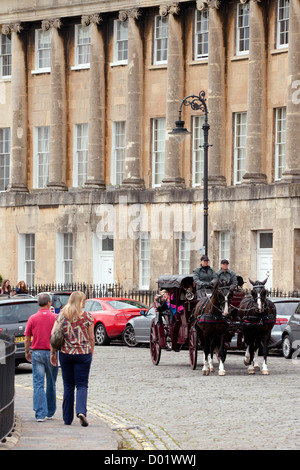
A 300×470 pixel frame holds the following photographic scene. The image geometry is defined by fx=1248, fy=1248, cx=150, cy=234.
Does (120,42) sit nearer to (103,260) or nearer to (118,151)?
(118,151)

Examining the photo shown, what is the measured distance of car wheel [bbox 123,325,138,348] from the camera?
3800 cm

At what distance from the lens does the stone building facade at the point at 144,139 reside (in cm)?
4844

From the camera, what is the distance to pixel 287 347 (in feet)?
103

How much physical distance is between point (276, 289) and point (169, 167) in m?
8.30

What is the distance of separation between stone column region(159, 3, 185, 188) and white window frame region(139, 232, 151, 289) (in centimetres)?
274

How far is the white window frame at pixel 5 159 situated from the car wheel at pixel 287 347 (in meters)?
29.6

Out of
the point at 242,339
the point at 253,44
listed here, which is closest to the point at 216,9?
the point at 253,44

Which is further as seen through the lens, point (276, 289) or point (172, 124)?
point (172, 124)

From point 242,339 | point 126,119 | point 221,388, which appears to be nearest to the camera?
point 221,388

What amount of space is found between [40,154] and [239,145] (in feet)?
38.2

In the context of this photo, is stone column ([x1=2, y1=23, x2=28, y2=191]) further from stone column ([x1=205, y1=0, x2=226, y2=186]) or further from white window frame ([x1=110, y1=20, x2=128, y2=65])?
stone column ([x1=205, y1=0, x2=226, y2=186])

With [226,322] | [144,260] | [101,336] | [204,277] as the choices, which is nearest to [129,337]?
[101,336]

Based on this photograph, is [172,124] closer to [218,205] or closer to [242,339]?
[218,205]

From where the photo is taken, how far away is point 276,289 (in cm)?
4631
